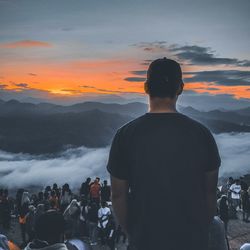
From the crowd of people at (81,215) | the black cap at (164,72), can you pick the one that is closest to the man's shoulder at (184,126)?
the black cap at (164,72)

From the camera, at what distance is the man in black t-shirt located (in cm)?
153

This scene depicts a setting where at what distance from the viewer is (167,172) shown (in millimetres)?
1522

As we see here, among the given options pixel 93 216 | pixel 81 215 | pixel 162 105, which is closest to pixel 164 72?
pixel 162 105

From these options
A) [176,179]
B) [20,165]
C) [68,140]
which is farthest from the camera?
[68,140]

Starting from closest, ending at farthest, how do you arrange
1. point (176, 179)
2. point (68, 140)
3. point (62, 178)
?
point (176, 179) < point (62, 178) < point (68, 140)

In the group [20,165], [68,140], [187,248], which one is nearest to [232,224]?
[187,248]

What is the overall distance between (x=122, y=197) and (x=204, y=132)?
0.41 m

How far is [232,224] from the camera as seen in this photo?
13.7 m

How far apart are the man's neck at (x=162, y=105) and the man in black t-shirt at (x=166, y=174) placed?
17 mm

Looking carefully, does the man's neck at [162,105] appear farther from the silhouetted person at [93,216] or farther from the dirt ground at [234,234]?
the dirt ground at [234,234]

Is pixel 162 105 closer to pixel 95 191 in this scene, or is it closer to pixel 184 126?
pixel 184 126

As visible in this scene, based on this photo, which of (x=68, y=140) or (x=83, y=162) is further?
(x=68, y=140)

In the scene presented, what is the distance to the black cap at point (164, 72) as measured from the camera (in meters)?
1.57

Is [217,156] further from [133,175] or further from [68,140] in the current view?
[68,140]
